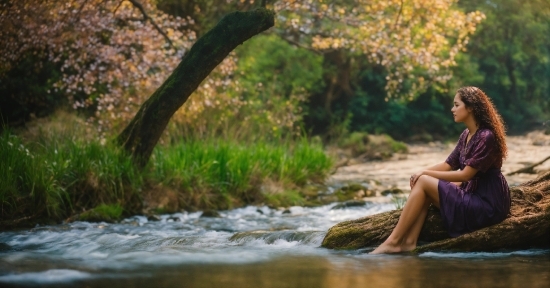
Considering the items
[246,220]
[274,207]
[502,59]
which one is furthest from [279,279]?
[502,59]

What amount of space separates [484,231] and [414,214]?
68 centimetres

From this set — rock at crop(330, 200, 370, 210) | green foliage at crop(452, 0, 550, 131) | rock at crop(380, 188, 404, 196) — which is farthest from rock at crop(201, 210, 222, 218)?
green foliage at crop(452, 0, 550, 131)

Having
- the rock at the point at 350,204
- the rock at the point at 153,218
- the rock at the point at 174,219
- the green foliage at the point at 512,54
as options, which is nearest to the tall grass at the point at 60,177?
Result: the rock at the point at 153,218

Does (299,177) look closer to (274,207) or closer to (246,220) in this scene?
(274,207)

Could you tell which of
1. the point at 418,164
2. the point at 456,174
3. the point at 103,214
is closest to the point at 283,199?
the point at 103,214

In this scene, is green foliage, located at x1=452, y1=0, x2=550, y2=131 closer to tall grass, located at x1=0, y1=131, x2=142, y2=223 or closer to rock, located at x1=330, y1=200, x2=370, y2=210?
rock, located at x1=330, y1=200, x2=370, y2=210

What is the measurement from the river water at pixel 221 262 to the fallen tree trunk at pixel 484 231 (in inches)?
4.3

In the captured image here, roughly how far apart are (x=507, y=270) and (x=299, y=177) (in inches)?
318

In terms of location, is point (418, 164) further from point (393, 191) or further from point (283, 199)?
point (283, 199)

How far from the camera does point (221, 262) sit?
273 inches

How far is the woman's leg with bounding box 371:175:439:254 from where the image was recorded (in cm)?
678

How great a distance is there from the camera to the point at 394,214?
23.5 feet

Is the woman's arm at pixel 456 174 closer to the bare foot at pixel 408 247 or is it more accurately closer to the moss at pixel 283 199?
the bare foot at pixel 408 247

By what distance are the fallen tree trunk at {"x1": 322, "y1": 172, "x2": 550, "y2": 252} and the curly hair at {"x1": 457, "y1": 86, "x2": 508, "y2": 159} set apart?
0.60 meters
